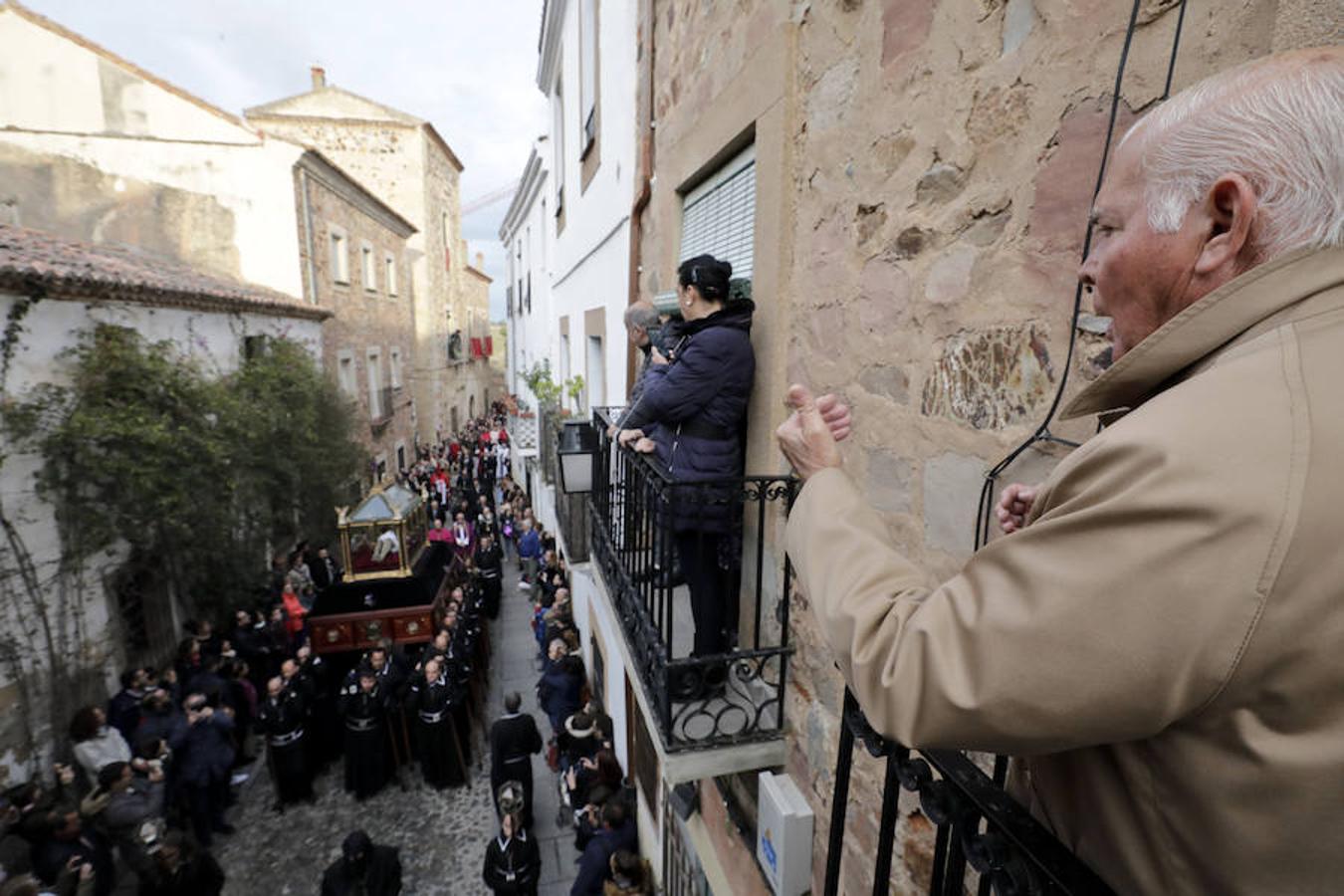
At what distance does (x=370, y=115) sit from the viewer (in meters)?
22.7

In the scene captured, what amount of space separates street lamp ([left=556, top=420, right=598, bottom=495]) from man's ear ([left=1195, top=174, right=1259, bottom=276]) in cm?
422

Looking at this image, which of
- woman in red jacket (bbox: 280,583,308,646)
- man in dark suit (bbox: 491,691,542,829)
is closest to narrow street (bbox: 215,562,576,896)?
man in dark suit (bbox: 491,691,542,829)

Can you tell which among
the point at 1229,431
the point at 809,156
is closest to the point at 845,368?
the point at 809,156

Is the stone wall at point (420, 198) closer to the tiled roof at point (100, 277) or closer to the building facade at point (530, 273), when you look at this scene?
the building facade at point (530, 273)

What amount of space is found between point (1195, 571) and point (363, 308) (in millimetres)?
21286

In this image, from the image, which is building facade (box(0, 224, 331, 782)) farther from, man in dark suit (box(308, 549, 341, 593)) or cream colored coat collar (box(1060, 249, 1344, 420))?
cream colored coat collar (box(1060, 249, 1344, 420))

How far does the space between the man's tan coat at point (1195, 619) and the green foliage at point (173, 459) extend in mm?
9749

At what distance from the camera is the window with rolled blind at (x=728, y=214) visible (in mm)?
3379

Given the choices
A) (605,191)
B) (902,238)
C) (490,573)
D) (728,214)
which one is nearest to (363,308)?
(490,573)

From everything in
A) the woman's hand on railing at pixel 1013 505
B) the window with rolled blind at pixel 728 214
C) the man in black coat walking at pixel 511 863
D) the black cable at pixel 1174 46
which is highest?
the window with rolled blind at pixel 728 214

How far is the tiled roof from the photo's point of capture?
746 centimetres

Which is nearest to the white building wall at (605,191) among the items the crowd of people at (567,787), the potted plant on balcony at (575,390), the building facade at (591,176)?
the building facade at (591,176)

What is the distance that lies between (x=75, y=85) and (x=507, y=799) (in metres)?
15.7

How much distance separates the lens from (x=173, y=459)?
830 cm
